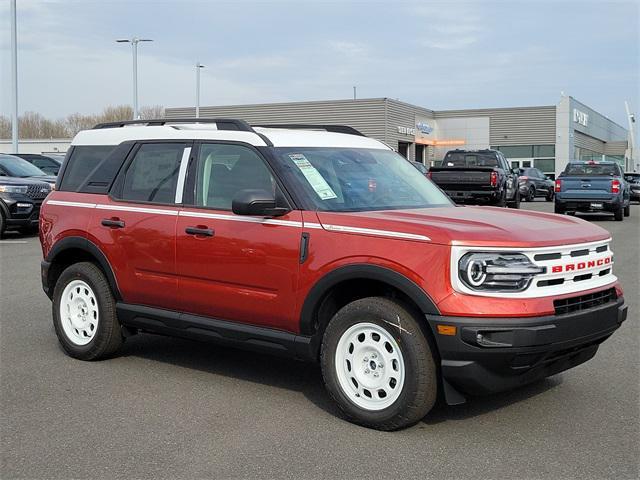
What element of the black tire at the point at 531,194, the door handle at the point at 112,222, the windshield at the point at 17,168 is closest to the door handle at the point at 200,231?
the door handle at the point at 112,222

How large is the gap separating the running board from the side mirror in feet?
2.65

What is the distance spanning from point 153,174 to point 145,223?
1.47 ft

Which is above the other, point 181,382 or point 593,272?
point 593,272

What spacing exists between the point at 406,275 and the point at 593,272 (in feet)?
4.22

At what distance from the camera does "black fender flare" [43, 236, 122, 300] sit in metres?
6.21

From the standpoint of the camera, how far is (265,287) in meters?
5.20

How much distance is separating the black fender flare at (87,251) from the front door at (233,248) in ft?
2.63

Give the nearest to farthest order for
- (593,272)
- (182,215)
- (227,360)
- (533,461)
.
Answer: (533,461) < (593,272) < (182,215) < (227,360)

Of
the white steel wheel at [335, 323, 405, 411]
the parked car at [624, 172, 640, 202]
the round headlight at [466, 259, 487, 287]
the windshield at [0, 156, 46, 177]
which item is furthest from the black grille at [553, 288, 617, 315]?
the parked car at [624, 172, 640, 202]

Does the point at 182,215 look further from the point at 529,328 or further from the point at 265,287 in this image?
the point at 529,328

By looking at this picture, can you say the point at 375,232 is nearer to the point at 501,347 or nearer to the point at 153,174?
the point at 501,347

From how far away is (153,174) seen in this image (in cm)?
614

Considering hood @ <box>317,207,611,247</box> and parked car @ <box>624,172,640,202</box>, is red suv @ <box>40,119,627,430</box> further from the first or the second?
parked car @ <box>624,172,640,202</box>

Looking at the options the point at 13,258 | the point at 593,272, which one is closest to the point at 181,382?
the point at 593,272
